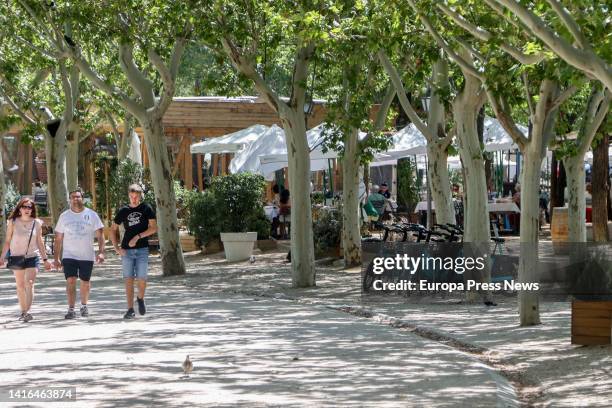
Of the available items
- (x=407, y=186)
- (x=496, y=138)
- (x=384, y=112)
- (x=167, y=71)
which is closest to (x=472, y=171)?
(x=384, y=112)

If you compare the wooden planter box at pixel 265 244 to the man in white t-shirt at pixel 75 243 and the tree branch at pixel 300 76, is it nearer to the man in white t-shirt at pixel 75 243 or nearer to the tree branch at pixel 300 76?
the tree branch at pixel 300 76

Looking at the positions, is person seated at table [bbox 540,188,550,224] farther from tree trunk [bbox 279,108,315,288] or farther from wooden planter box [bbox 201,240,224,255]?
tree trunk [bbox 279,108,315,288]

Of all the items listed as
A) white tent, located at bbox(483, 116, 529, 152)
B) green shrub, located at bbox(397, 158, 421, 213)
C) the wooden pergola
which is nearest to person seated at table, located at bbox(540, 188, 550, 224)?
green shrub, located at bbox(397, 158, 421, 213)

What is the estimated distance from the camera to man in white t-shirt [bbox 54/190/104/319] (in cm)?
1783

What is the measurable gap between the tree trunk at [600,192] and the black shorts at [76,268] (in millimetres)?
15343

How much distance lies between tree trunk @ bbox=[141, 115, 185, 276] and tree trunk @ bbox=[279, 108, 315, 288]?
463 cm

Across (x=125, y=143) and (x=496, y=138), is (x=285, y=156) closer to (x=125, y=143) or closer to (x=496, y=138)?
(x=496, y=138)

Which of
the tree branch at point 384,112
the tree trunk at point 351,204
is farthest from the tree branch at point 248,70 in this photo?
the tree branch at point 384,112

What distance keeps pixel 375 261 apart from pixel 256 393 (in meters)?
9.10

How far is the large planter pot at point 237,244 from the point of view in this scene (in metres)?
31.0

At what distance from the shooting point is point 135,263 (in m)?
17.6

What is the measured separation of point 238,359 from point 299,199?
10.9 m

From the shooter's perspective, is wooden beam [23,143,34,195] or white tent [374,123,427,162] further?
wooden beam [23,143,34,195]

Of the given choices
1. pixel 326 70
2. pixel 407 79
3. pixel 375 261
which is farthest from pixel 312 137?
pixel 375 261
